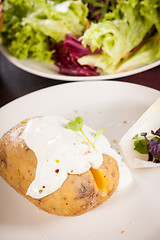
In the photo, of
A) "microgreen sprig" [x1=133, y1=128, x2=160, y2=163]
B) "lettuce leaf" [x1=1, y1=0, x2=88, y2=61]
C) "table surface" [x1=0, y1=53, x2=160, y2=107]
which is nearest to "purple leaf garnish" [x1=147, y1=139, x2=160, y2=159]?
"microgreen sprig" [x1=133, y1=128, x2=160, y2=163]

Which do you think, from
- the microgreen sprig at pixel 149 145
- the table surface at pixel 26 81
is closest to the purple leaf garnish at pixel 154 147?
the microgreen sprig at pixel 149 145

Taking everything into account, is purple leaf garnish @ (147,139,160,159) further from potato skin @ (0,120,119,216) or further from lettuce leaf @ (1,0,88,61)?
lettuce leaf @ (1,0,88,61)

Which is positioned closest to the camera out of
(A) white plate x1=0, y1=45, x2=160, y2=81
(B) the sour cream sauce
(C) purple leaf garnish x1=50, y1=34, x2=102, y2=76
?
(B) the sour cream sauce

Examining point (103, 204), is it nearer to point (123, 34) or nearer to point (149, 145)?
point (149, 145)

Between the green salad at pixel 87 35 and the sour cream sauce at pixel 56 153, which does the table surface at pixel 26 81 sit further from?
the sour cream sauce at pixel 56 153

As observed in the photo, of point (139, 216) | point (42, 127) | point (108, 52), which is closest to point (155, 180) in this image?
point (139, 216)

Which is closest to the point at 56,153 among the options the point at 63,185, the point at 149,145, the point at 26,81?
the point at 63,185
